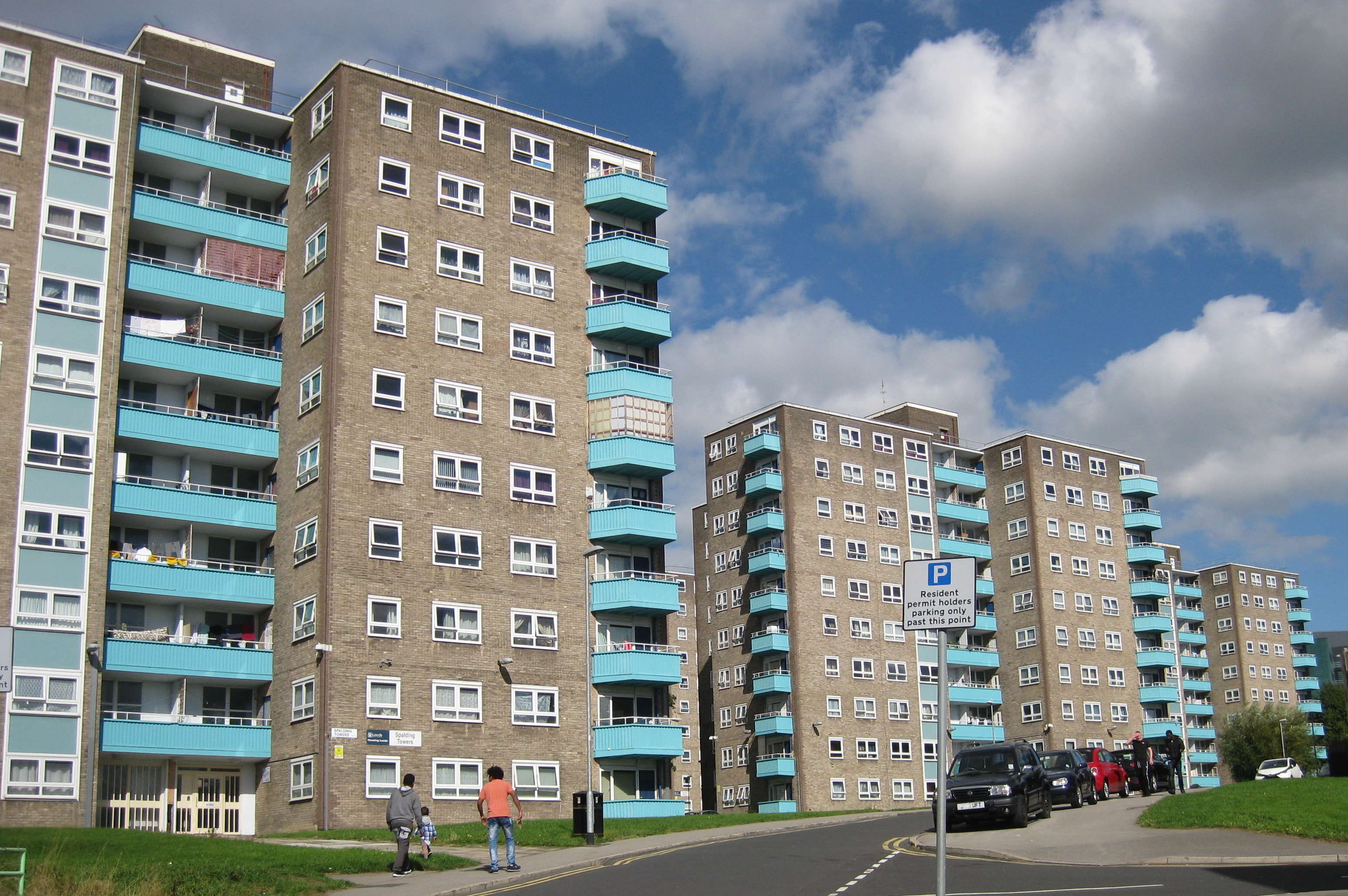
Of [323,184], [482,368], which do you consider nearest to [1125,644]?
[482,368]

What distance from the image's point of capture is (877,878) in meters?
22.3

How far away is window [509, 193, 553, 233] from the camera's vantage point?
5481cm

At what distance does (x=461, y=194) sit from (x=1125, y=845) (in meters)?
37.1

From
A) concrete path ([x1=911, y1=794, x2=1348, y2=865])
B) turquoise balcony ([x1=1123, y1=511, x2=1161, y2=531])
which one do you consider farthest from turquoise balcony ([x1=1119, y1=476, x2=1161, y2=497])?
concrete path ([x1=911, y1=794, x2=1348, y2=865])

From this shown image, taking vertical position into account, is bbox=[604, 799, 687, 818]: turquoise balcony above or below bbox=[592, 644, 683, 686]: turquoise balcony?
below

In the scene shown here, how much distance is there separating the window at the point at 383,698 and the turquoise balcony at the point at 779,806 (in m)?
36.3

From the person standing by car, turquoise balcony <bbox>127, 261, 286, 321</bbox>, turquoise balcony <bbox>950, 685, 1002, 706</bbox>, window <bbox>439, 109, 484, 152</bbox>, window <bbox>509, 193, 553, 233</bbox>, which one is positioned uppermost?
window <bbox>439, 109, 484, 152</bbox>

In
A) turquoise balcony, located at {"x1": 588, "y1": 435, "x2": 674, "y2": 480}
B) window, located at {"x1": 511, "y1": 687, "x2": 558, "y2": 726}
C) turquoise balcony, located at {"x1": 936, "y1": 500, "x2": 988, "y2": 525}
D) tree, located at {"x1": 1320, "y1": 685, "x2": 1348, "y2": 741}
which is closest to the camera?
window, located at {"x1": 511, "y1": 687, "x2": 558, "y2": 726}

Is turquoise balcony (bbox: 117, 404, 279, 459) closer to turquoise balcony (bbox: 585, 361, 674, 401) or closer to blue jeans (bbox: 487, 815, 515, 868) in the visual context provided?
turquoise balcony (bbox: 585, 361, 674, 401)

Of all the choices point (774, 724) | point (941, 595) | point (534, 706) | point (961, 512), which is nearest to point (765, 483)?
point (774, 724)

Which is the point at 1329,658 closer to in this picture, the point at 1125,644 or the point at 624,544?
the point at 1125,644

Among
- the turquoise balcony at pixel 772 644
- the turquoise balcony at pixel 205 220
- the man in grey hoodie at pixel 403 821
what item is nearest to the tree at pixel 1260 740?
the turquoise balcony at pixel 772 644

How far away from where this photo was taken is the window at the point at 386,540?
47.6 meters

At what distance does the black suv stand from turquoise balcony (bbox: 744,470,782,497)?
50.8 metres
